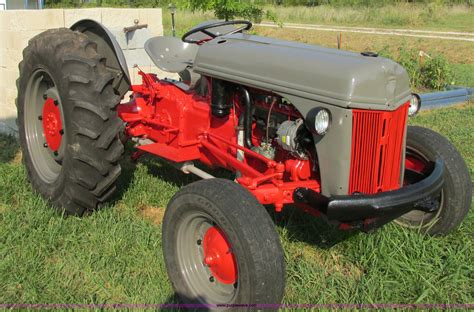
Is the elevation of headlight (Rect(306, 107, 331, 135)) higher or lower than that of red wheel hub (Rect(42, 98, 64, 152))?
higher

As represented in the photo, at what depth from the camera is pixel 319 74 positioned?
112 inches

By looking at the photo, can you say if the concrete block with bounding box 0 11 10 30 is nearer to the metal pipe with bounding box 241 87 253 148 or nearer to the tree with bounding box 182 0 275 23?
the tree with bounding box 182 0 275 23

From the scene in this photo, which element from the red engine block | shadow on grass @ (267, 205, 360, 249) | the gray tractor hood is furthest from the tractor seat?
shadow on grass @ (267, 205, 360, 249)

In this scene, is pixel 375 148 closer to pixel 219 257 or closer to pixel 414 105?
pixel 414 105

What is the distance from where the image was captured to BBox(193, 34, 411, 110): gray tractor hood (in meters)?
2.73

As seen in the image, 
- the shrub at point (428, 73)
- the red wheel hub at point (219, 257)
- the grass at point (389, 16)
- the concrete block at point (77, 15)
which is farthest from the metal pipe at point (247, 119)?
the grass at point (389, 16)

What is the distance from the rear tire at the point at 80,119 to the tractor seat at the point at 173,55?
652 mm

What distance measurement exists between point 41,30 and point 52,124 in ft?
7.06

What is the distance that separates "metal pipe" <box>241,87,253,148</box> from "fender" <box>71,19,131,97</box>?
1.32 meters

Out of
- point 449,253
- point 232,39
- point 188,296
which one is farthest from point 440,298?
point 232,39

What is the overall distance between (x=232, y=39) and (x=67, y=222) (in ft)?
6.20

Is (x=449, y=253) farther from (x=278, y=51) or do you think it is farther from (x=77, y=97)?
(x=77, y=97)

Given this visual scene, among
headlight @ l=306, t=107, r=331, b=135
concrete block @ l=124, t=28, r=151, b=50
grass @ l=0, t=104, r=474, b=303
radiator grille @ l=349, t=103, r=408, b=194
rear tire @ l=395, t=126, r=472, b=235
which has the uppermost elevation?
concrete block @ l=124, t=28, r=151, b=50

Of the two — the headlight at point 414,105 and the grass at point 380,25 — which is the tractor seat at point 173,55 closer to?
the headlight at point 414,105
